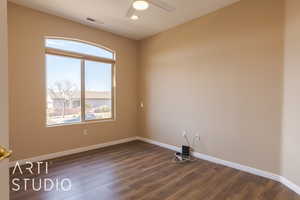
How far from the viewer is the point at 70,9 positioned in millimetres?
3332

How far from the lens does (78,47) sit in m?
4.02

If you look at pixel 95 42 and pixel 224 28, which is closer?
pixel 224 28

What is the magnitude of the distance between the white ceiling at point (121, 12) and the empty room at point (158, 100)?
2 centimetres

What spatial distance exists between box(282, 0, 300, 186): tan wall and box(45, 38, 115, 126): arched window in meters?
3.80

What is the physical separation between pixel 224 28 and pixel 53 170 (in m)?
4.13

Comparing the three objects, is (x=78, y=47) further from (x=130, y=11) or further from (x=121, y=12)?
(x=130, y=11)

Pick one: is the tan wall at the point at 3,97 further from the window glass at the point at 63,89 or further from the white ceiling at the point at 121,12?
the window glass at the point at 63,89

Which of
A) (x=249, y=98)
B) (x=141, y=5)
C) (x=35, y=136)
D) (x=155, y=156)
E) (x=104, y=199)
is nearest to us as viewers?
(x=104, y=199)

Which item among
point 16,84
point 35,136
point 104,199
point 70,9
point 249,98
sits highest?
point 70,9

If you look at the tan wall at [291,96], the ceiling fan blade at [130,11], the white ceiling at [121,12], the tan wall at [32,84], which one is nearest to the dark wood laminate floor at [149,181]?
the tan wall at [291,96]

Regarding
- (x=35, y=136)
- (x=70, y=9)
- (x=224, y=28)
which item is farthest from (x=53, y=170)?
(x=224, y=28)

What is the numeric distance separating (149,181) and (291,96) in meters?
2.46

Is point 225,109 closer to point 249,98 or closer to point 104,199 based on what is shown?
point 249,98

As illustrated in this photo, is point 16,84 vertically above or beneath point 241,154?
above
